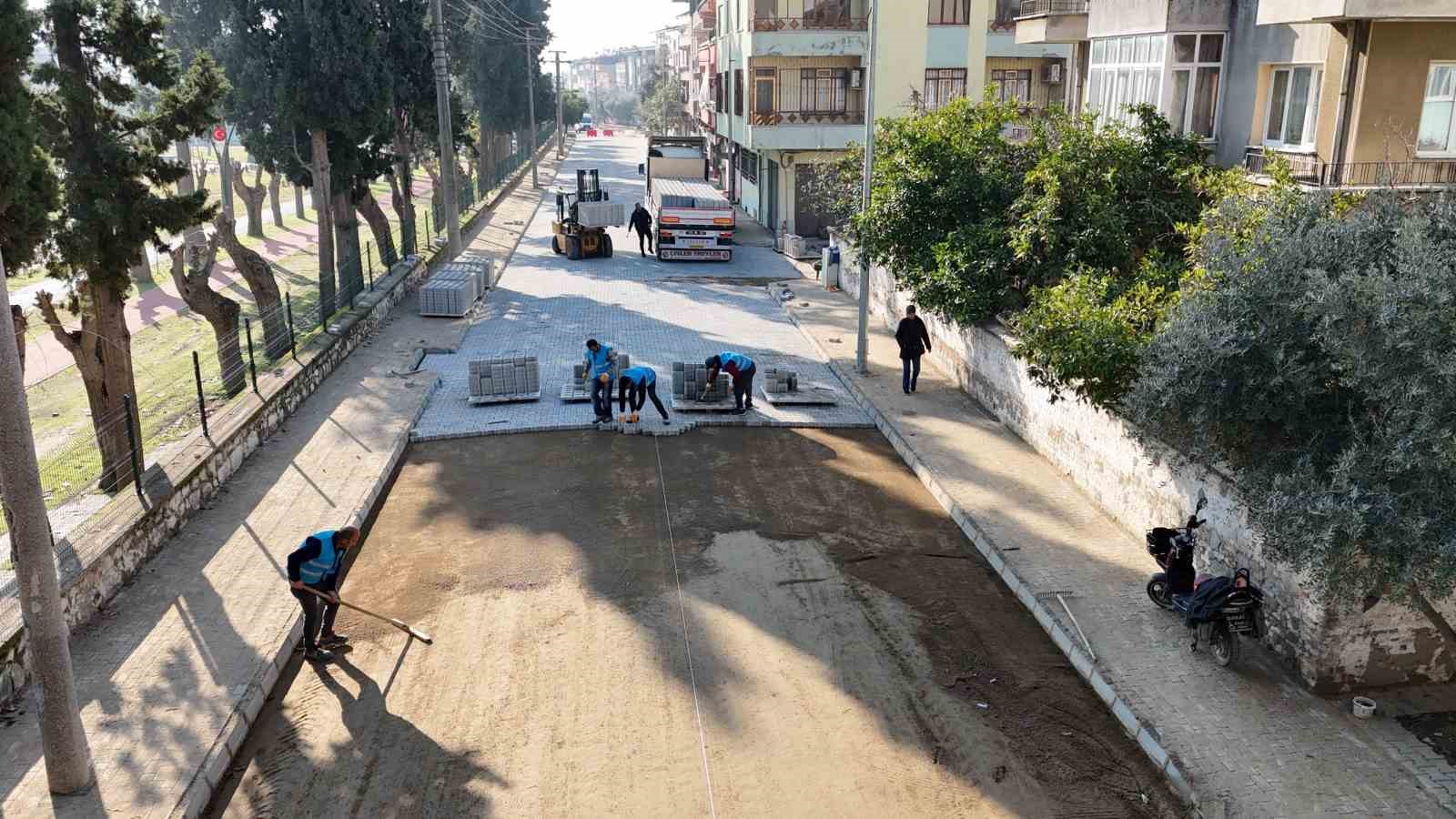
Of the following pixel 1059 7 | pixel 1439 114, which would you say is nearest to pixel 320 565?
pixel 1439 114

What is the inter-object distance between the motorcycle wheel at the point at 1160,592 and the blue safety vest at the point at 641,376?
7523mm

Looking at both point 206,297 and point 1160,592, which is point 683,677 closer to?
point 1160,592

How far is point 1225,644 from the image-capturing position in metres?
9.02

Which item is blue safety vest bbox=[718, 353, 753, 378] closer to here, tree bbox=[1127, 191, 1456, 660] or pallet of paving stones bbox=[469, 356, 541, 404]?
pallet of paving stones bbox=[469, 356, 541, 404]

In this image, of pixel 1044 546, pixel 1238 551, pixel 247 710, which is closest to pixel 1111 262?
pixel 1044 546

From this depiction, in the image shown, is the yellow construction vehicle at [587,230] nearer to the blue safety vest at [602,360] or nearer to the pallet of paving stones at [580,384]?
the pallet of paving stones at [580,384]

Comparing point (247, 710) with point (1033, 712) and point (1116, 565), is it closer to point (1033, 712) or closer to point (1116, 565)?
point (1033, 712)

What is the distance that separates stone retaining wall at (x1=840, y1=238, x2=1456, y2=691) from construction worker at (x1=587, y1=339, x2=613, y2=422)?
5889mm

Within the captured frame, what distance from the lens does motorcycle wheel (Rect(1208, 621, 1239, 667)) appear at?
9008mm

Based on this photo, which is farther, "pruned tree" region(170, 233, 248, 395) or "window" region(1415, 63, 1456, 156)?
"pruned tree" region(170, 233, 248, 395)

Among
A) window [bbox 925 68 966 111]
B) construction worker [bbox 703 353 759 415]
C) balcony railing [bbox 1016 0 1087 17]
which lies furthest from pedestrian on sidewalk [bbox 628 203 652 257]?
construction worker [bbox 703 353 759 415]

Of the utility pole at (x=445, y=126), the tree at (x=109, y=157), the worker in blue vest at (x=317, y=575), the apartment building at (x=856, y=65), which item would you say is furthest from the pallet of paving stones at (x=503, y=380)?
the apartment building at (x=856, y=65)

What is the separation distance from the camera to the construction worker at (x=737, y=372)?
1592 cm

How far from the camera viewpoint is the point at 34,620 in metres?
6.76
